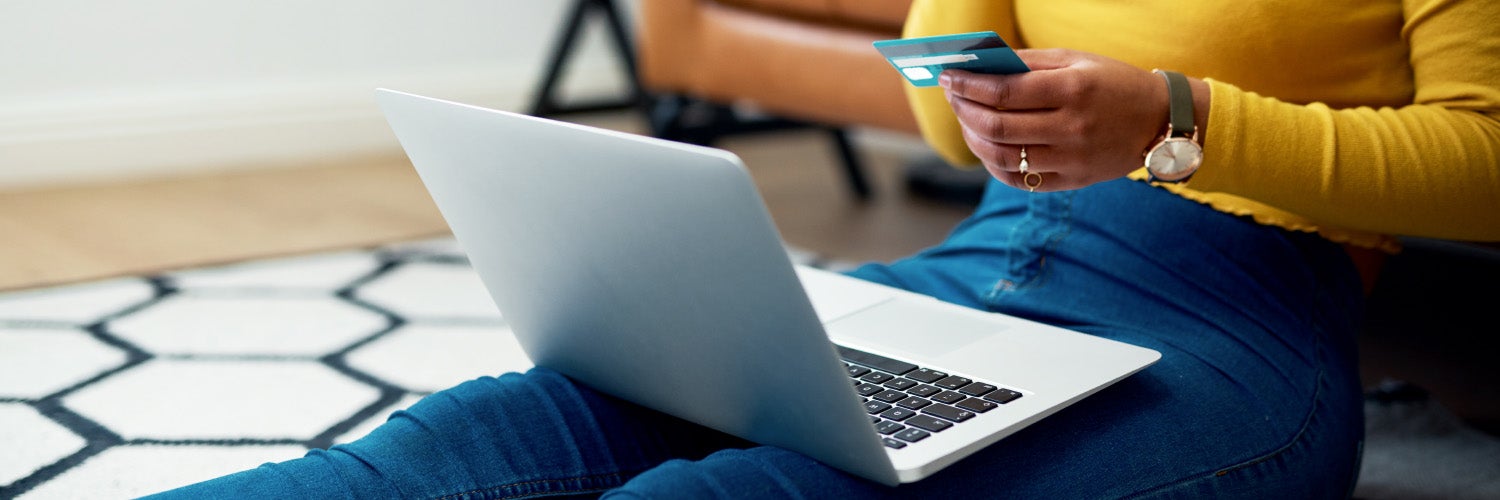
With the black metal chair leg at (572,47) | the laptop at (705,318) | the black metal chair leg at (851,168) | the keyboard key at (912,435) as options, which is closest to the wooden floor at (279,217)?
the black metal chair leg at (851,168)

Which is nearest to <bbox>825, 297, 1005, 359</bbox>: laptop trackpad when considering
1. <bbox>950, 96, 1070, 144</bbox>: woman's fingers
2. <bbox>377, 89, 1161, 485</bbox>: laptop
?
<bbox>377, 89, 1161, 485</bbox>: laptop

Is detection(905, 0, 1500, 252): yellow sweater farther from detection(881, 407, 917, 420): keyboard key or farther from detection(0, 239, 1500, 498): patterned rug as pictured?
detection(0, 239, 1500, 498): patterned rug

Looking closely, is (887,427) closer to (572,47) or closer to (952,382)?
(952,382)

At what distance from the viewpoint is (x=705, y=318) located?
510 mm

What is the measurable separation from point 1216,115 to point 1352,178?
8cm

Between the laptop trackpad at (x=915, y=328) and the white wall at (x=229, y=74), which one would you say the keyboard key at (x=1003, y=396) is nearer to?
the laptop trackpad at (x=915, y=328)

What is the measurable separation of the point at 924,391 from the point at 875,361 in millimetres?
51

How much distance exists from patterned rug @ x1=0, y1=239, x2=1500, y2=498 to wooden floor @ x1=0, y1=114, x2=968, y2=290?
0.10 meters

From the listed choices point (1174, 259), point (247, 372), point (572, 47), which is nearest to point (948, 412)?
point (1174, 259)

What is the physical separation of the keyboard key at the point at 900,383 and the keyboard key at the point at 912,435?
0.05 m

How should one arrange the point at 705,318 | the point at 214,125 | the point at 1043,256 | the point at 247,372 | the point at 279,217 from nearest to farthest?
1. the point at 705,318
2. the point at 1043,256
3. the point at 247,372
4. the point at 279,217
5. the point at 214,125

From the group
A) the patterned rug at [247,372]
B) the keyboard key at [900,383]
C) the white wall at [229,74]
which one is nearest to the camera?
the keyboard key at [900,383]

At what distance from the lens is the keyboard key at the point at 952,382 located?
564 millimetres

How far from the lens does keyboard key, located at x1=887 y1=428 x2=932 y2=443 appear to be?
512mm
